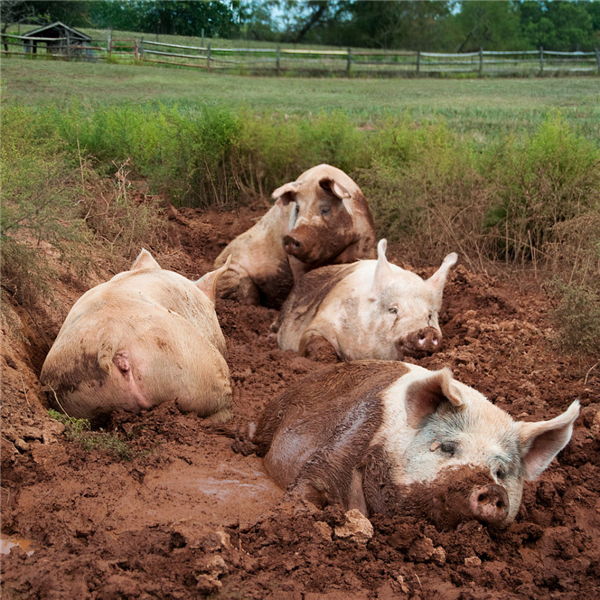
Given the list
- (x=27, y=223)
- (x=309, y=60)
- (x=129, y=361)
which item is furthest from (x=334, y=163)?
(x=309, y=60)

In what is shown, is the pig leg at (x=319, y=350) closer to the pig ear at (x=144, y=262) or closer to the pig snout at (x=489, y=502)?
the pig ear at (x=144, y=262)

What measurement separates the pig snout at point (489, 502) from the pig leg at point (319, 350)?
3135mm

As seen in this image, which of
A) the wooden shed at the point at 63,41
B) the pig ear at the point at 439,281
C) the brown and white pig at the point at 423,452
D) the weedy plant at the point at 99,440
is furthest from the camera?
the wooden shed at the point at 63,41

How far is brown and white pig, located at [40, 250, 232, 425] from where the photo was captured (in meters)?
4.33

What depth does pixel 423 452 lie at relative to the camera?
3.36m

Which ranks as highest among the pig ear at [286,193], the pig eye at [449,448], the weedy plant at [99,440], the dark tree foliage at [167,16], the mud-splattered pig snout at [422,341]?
the dark tree foliage at [167,16]

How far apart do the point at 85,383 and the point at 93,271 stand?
9.22ft

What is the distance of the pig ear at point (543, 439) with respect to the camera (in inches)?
132

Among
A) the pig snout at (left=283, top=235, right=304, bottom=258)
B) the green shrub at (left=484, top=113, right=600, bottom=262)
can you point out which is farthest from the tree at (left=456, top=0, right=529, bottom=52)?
the pig snout at (left=283, top=235, right=304, bottom=258)

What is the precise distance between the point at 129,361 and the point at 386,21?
53.2 meters

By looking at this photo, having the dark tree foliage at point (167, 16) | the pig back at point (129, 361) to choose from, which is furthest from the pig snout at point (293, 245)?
the dark tree foliage at point (167, 16)

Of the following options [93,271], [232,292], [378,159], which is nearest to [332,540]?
[93,271]

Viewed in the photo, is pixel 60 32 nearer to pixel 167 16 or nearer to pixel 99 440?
pixel 167 16

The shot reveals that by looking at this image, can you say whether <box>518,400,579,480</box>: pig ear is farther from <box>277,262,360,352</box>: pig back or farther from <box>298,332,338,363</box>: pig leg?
<box>277,262,360,352</box>: pig back
